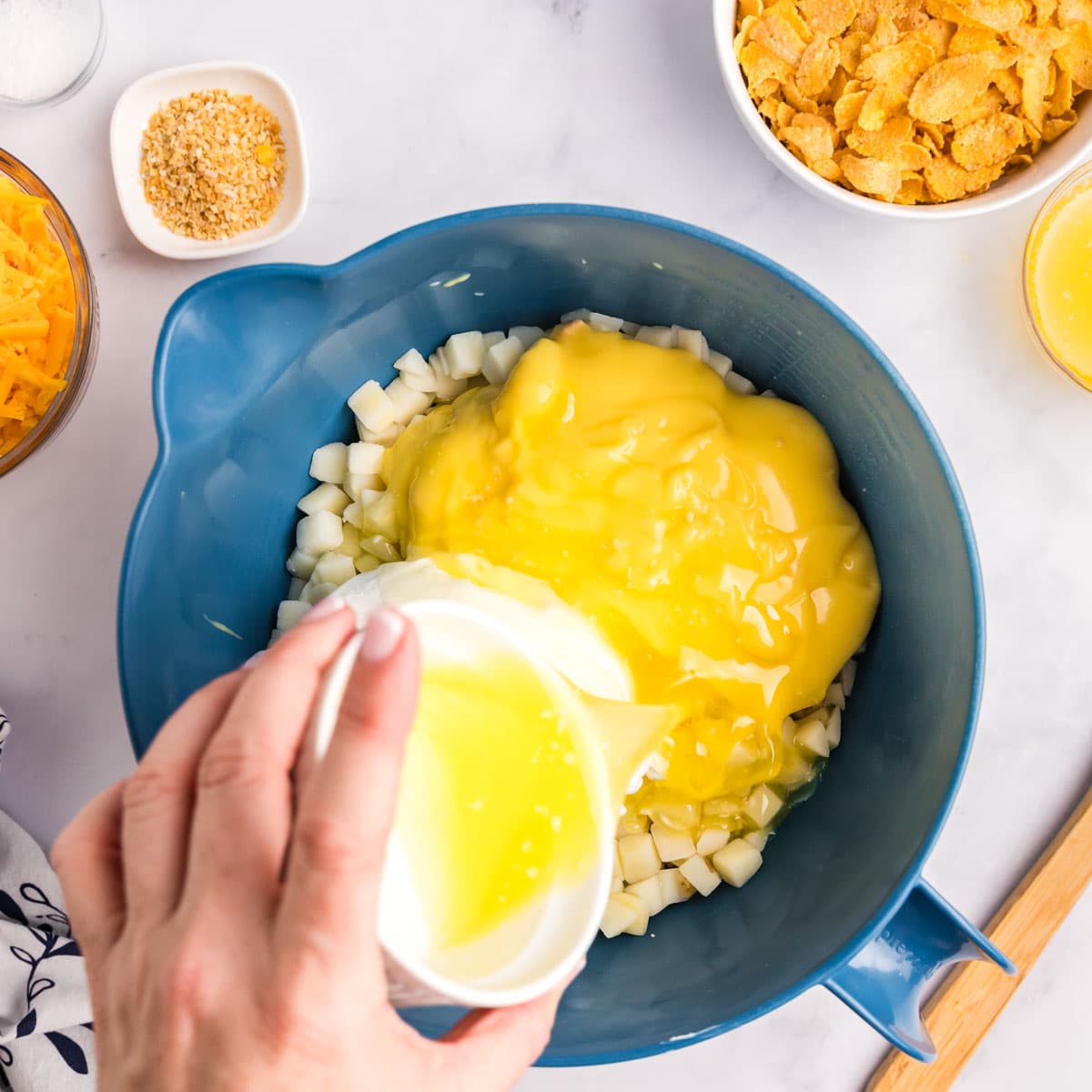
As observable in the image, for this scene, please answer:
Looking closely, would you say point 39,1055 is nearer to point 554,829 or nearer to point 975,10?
point 554,829

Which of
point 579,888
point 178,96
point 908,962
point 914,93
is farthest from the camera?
point 178,96

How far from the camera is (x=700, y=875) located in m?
1.19

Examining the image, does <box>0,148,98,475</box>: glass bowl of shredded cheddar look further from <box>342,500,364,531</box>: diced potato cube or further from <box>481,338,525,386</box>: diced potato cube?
<box>481,338,525,386</box>: diced potato cube

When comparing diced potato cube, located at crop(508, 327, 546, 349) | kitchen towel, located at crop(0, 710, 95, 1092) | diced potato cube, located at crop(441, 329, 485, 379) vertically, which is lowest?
kitchen towel, located at crop(0, 710, 95, 1092)

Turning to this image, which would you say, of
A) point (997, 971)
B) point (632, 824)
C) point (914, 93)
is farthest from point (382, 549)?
point (997, 971)

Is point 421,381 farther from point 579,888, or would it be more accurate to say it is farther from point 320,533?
point 579,888

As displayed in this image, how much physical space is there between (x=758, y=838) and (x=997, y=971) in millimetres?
361

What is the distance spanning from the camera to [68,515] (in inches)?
51.3

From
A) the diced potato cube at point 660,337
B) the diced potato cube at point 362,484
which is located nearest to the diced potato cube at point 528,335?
the diced potato cube at point 660,337

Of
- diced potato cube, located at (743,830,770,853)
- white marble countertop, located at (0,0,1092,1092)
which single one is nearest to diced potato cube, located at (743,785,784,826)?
diced potato cube, located at (743,830,770,853)

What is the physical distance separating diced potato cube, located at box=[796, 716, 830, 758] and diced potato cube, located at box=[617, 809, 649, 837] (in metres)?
0.19

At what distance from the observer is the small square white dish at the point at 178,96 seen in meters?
1.24

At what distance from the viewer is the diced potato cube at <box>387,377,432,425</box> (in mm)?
1238

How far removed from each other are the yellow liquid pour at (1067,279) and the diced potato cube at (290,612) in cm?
90
